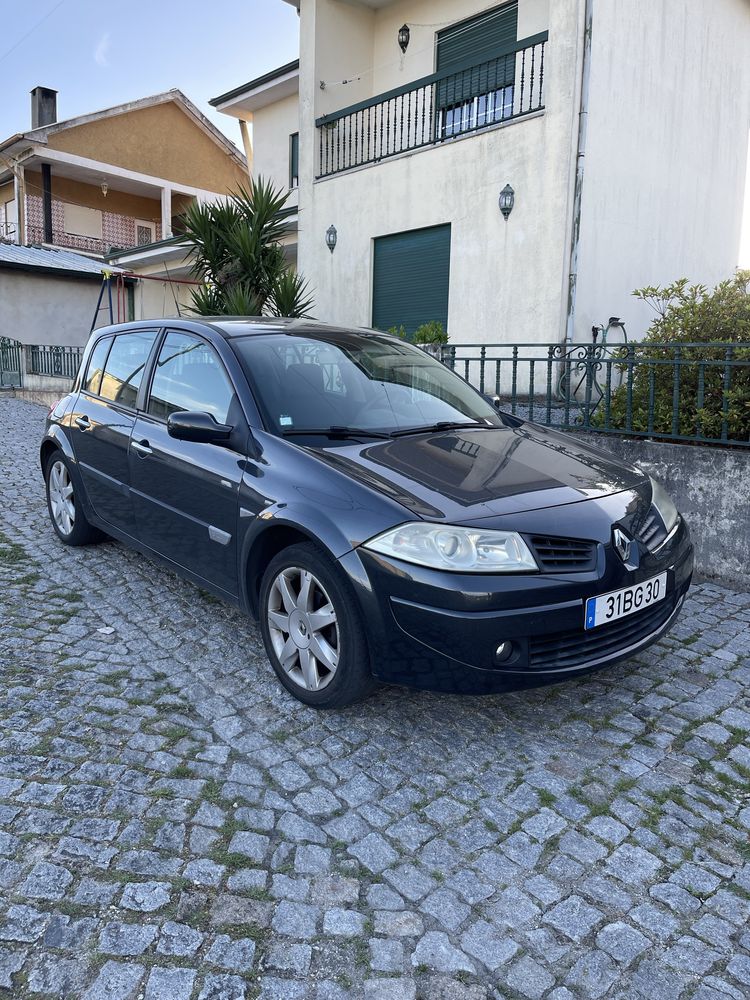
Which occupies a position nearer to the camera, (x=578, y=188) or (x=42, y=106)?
(x=578, y=188)

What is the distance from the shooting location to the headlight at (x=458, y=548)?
2.74m

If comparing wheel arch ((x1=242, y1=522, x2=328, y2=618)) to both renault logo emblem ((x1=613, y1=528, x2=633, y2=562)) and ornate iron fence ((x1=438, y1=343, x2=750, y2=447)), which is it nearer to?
renault logo emblem ((x1=613, y1=528, x2=633, y2=562))

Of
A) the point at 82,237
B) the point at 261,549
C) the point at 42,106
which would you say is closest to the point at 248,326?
the point at 261,549

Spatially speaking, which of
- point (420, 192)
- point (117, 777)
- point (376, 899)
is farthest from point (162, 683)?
point (420, 192)

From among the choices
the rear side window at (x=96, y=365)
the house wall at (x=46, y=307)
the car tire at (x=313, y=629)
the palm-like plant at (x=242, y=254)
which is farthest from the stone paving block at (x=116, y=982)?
the house wall at (x=46, y=307)

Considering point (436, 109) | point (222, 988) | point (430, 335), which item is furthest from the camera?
point (436, 109)

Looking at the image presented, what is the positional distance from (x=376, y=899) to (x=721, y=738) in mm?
1671

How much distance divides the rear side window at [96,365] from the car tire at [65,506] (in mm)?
537

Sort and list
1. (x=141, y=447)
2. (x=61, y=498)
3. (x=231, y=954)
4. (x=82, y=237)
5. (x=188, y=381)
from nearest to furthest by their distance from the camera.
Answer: (x=231, y=954), (x=188, y=381), (x=141, y=447), (x=61, y=498), (x=82, y=237)

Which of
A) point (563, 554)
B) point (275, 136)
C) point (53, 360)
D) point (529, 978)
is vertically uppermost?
point (275, 136)

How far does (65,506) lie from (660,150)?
9.16 metres

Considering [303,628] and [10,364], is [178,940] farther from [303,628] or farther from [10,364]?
[10,364]

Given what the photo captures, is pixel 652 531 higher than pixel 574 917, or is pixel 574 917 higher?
pixel 652 531

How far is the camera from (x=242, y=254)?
30.5 feet
